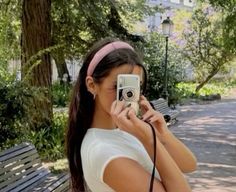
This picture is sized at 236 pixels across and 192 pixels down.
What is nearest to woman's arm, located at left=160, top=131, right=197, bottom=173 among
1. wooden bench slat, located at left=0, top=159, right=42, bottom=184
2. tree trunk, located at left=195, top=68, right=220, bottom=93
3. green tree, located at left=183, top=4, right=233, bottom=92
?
wooden bench slat, located at left=0, top=159, right=42, bottom=184

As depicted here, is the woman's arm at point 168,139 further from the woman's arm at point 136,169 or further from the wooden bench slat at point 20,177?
the wooden bench slat at point 20,177

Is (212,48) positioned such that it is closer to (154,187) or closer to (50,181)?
(50,181)

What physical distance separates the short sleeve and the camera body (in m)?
0.14

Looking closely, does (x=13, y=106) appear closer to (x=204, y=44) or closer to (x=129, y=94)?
(x=129, y=94)

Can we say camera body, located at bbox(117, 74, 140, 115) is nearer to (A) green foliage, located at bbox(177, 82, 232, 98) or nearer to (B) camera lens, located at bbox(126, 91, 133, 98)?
(B) camera lens, located at bbox(126, 91, 133, 98)

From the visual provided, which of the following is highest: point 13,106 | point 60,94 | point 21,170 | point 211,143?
point 13,106

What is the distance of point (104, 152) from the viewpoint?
5.60 ft

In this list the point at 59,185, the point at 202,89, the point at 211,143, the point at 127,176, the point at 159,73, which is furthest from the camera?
the point at 202,89

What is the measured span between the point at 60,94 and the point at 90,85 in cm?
2001

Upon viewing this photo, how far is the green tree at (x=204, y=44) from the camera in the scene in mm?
27047

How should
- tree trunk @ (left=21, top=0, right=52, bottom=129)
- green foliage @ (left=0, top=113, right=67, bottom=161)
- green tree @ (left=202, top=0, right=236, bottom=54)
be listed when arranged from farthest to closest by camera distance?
green tree @ (left=202, top=0, right=236, bottom=54) < tree trunk @ (left=21, top=0, right=52, bottom=129) < green foliage @ (left=0, top=113, right=67, bottom=161)

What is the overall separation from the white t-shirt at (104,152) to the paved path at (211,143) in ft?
17.4

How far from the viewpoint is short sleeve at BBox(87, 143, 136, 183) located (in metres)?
1.69

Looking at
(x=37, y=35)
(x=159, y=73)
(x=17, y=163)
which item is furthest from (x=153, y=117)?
(x=159, y=73)
